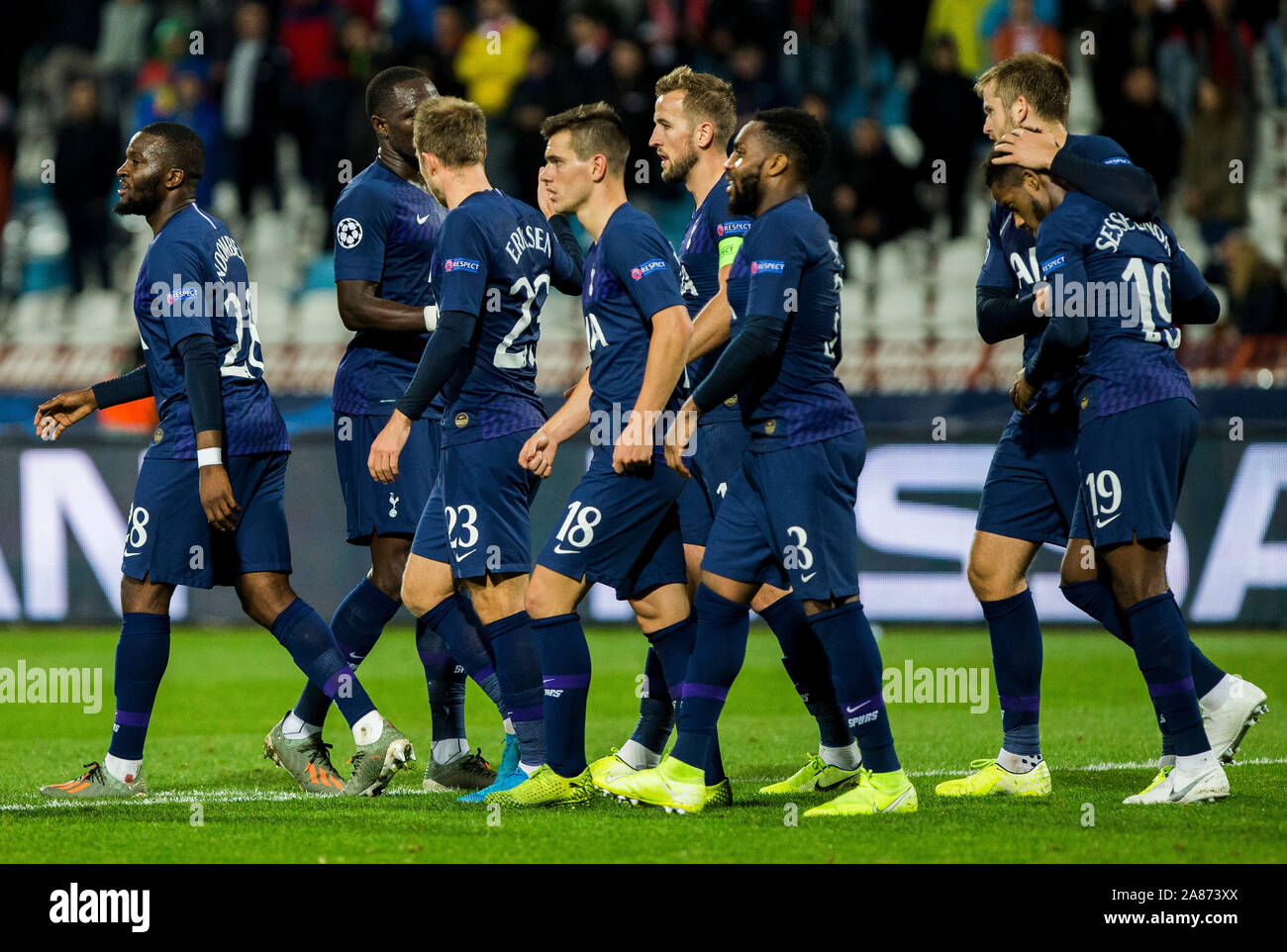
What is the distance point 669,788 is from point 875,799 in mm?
656

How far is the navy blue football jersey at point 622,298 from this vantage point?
5.63 m

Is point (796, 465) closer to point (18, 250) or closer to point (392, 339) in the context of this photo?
point (392, 339)

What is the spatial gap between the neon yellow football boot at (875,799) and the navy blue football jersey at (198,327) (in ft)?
7.90

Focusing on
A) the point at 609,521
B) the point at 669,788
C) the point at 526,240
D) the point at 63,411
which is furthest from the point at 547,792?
the point at 63,411

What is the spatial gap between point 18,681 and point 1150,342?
696 cm

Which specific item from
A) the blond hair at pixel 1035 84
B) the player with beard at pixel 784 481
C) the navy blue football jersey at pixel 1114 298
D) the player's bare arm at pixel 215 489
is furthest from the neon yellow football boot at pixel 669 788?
the blond hair at pixel 1035 84

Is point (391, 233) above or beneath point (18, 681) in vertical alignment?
above

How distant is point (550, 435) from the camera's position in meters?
5.71

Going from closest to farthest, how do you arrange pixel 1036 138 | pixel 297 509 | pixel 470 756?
1. pixel 1036 138
2. pixel 470 756
3. pixel 297 509

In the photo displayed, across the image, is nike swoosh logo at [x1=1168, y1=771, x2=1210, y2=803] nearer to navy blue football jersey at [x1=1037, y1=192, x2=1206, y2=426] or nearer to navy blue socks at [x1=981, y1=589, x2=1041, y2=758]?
navy blue socks at [x1=981, y1=589, x2=1041, y2=758]

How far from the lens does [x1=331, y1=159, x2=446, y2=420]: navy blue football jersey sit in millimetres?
6738

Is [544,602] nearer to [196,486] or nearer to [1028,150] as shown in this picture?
[196,486]

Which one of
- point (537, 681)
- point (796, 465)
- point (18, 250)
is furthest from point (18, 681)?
point (18, 250)

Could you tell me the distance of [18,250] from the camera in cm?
1723
